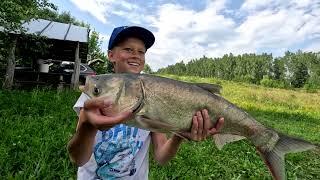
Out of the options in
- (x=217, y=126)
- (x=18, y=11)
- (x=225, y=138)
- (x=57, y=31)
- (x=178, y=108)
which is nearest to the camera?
(x=178, y=108)

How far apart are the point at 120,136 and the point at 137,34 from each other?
853 mm

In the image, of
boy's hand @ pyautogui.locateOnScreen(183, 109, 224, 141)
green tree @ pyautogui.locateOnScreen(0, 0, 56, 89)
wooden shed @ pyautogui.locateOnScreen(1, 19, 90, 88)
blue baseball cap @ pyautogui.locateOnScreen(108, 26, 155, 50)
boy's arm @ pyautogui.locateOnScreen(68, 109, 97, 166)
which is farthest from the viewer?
wooden shed @ pyautogui.locateOnScreen(1, 19, 90, 88)

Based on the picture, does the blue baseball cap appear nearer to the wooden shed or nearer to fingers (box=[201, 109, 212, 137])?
fingers (box=[201, 109, 212, 137])

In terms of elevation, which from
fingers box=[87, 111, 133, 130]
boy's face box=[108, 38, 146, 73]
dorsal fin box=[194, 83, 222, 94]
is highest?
boy's face box=[108, 38, 146, 73]

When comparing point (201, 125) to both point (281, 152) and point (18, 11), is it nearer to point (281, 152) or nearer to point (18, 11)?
point (281, 152)

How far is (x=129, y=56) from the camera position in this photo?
315 cm

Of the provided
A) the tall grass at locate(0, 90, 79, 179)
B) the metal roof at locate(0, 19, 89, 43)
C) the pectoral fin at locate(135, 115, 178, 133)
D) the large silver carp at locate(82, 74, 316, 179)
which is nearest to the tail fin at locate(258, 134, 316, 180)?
the large silver carp at locate(82, 74, 316, 179)

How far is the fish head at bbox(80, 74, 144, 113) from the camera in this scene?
2189 mm

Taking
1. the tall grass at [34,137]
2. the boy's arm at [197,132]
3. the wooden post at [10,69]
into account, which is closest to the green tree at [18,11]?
the wooden post at [10,69]

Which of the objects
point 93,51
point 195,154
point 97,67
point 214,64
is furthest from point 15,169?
point 214,64

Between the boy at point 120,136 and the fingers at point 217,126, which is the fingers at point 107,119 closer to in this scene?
the boy at point 120,136

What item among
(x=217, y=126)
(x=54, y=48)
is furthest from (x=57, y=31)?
(x=217, y=126)

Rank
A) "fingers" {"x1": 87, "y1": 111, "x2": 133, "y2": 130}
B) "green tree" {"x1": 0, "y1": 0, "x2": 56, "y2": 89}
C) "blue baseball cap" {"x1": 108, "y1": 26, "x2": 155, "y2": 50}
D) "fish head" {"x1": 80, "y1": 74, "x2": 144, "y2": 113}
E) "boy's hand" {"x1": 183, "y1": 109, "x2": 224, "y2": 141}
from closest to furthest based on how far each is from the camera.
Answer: "fingers" {"x1": 87, "y1": 111, "x2": 133, "y2": 130}
"fish head" {"x1": 80, "y1": 74, "x2": 144, "y2": 113}
"boy's hand" {"x1": 183, "y1": 109, "x2": 224, "y2": 141}
"blue baseball cap" {"x1": 108, "y1": 26, "x2": 155, "y2": 50}
"green tree" {"x1": 0, "y1": 0, "x2": 56, "y2": 89}

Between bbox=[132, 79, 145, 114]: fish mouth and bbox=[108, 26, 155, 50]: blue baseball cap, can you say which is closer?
bbox=[132, 79, 145, 114]: fish mouth
